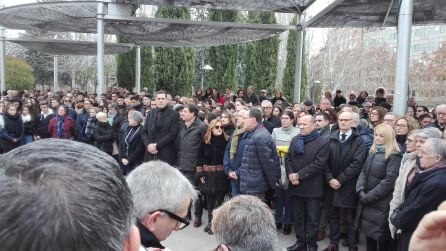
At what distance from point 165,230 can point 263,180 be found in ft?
13.1

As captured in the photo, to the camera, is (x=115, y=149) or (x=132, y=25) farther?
(x=132, y=25)

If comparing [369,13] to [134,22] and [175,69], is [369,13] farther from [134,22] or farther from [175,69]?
[175,69]

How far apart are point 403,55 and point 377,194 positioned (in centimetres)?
316

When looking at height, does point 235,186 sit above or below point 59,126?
below

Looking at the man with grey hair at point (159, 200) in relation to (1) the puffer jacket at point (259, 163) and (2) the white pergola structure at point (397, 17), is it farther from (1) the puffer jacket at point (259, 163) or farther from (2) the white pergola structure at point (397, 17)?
(2) the white pergola structure at point (397, 17)

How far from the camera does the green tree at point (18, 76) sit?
3356 centimetres

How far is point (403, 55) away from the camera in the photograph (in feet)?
24.4

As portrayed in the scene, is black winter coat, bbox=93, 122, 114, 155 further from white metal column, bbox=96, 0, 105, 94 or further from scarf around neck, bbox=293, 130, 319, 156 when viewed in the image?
scarf around neck, bbox=293, 130, 319, 156

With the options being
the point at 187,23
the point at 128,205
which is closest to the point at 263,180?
the point at 128,205

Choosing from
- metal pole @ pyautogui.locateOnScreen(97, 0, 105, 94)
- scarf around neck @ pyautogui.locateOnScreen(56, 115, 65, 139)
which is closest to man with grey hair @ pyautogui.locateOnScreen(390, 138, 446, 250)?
scarf around neck @ pyautogui.locateOnScreen(56, 115, 65, 139)

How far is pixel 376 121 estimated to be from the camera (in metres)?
7.00

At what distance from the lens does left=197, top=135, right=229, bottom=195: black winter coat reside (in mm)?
6992

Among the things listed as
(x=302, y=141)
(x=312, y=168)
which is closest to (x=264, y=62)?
(x=302, y=141)

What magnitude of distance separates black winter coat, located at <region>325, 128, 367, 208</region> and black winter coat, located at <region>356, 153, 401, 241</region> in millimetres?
271
